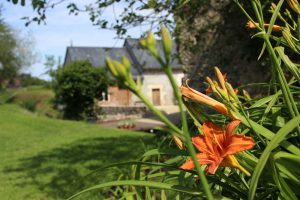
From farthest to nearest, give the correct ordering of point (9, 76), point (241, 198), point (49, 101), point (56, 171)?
point (9, 76) < point (49, 101) < point (56, 171) < point (241, 198)

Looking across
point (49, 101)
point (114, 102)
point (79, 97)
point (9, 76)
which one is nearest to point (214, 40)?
point (79, 97)

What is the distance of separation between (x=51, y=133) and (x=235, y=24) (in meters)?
9.12

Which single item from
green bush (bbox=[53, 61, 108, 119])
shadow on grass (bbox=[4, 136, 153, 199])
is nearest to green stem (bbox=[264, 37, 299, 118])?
shadow on grass (bbox=[4, 136, 153, 199])

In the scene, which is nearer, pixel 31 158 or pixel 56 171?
pixel 56 171

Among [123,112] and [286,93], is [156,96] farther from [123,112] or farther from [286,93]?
[286,93]

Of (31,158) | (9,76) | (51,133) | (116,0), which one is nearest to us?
(116,0)

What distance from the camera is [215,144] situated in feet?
2.85

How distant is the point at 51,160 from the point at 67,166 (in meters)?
0.97

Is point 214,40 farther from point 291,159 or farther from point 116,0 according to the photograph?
point 291,159

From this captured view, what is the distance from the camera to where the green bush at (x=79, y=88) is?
23297 mm

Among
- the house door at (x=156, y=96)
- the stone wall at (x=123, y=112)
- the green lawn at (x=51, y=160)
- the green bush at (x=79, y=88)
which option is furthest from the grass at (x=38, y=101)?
the green lawn at (x=51, y=160)

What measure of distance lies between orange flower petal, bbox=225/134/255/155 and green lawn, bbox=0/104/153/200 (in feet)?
4.98

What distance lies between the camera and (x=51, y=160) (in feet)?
25.9

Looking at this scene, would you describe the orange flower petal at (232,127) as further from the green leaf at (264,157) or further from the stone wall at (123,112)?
the stone wall at (123,112)
